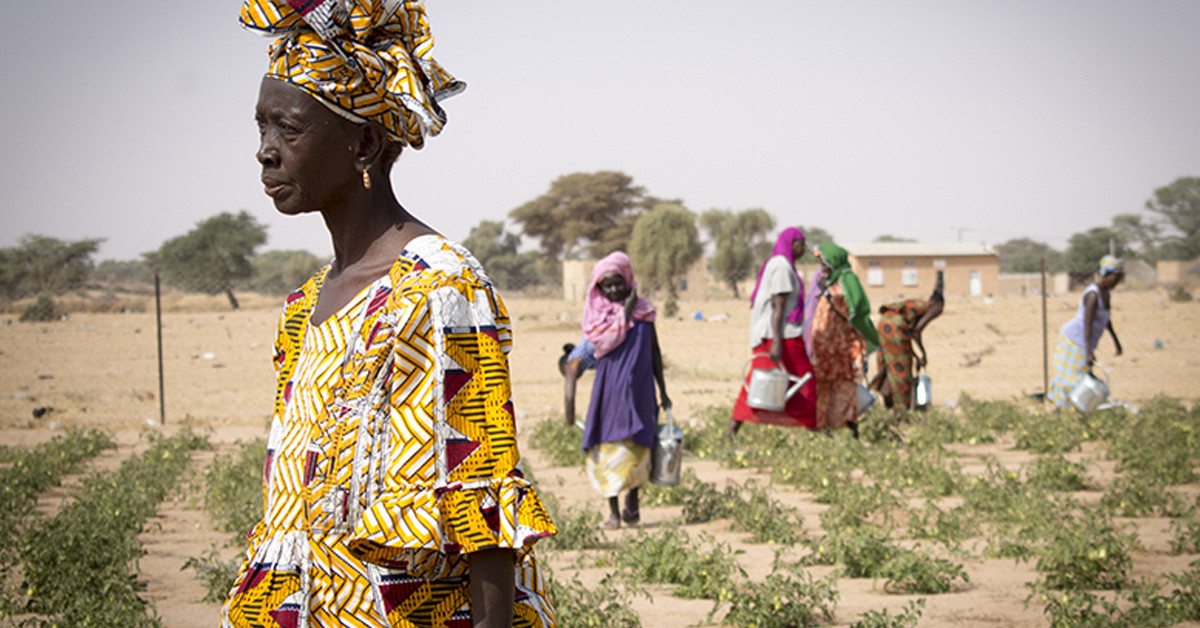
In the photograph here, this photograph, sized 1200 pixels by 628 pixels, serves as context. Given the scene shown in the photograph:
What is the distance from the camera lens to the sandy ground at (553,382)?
524cm

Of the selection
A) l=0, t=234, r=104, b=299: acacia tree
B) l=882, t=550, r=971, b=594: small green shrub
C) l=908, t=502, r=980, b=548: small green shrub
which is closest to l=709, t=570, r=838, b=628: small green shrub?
l=882, t=550, r=971, b=594: small green shrub

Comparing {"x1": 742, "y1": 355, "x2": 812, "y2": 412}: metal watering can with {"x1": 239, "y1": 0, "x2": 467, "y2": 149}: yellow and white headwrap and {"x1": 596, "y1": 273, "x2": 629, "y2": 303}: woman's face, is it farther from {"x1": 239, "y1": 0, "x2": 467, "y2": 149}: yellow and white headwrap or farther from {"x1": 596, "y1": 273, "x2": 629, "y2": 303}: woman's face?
{"x1": 239, "y1": 0, "x2": 467, "y2": 149}: yellow and white headwrap

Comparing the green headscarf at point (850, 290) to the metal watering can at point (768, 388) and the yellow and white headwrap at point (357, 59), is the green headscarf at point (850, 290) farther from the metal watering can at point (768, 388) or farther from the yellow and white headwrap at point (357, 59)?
→ the yellow and white headwrap at point (357, 59)

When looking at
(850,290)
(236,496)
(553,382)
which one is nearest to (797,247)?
(850,290)

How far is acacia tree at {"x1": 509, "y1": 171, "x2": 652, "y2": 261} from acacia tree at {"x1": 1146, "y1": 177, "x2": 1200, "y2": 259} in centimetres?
3642

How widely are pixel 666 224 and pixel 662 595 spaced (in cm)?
3543

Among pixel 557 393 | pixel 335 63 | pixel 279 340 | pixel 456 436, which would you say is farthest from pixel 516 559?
pixel 557 393

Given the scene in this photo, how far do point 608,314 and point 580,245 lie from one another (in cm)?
4022

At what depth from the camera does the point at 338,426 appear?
155cm

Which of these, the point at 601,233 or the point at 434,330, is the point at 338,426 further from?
the point at 601,233

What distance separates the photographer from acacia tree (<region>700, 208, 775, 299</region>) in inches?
1969

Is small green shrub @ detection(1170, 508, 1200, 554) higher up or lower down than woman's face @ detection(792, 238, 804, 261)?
lower down

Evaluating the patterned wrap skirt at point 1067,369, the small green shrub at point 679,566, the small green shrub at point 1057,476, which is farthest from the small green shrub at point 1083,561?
the patterned wrap skirt at point 1067,369

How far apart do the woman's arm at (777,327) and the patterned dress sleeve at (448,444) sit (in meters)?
7.50
